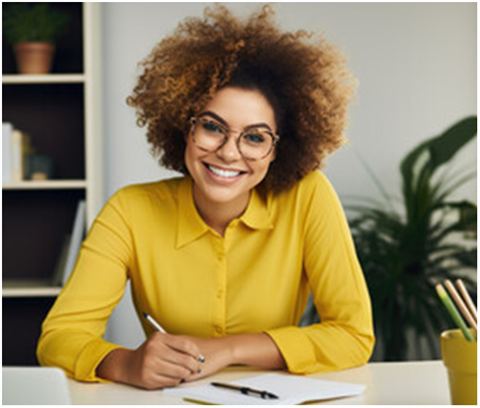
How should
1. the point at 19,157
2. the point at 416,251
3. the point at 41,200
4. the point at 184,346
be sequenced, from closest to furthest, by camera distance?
the point at 184,346
the point at 416,251
the point at 19,157
the point at 41,200

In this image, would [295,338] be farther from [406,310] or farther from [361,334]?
[406,310]

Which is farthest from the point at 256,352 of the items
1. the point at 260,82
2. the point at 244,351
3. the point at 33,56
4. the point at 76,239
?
the point at 33,56

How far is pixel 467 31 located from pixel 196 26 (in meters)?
1.96

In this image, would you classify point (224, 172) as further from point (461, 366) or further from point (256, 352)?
point (461, 366)

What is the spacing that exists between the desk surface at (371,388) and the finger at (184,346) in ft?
0.16

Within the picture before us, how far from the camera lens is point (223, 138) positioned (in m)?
1.59

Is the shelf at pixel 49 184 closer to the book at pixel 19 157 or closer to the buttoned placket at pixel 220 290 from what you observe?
the book at pixel 19 157

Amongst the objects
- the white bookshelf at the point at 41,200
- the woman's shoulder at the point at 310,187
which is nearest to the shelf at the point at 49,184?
the white bookshelf at the point at 41,200

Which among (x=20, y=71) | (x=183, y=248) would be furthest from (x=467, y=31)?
(x=183, y=248)

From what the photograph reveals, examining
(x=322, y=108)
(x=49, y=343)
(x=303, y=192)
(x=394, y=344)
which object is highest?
(x=322, y=108)

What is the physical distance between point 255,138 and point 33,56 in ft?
5.85

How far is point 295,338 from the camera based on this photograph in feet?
4.84

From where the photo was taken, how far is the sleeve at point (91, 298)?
56.9 inches

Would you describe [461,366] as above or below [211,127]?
below
